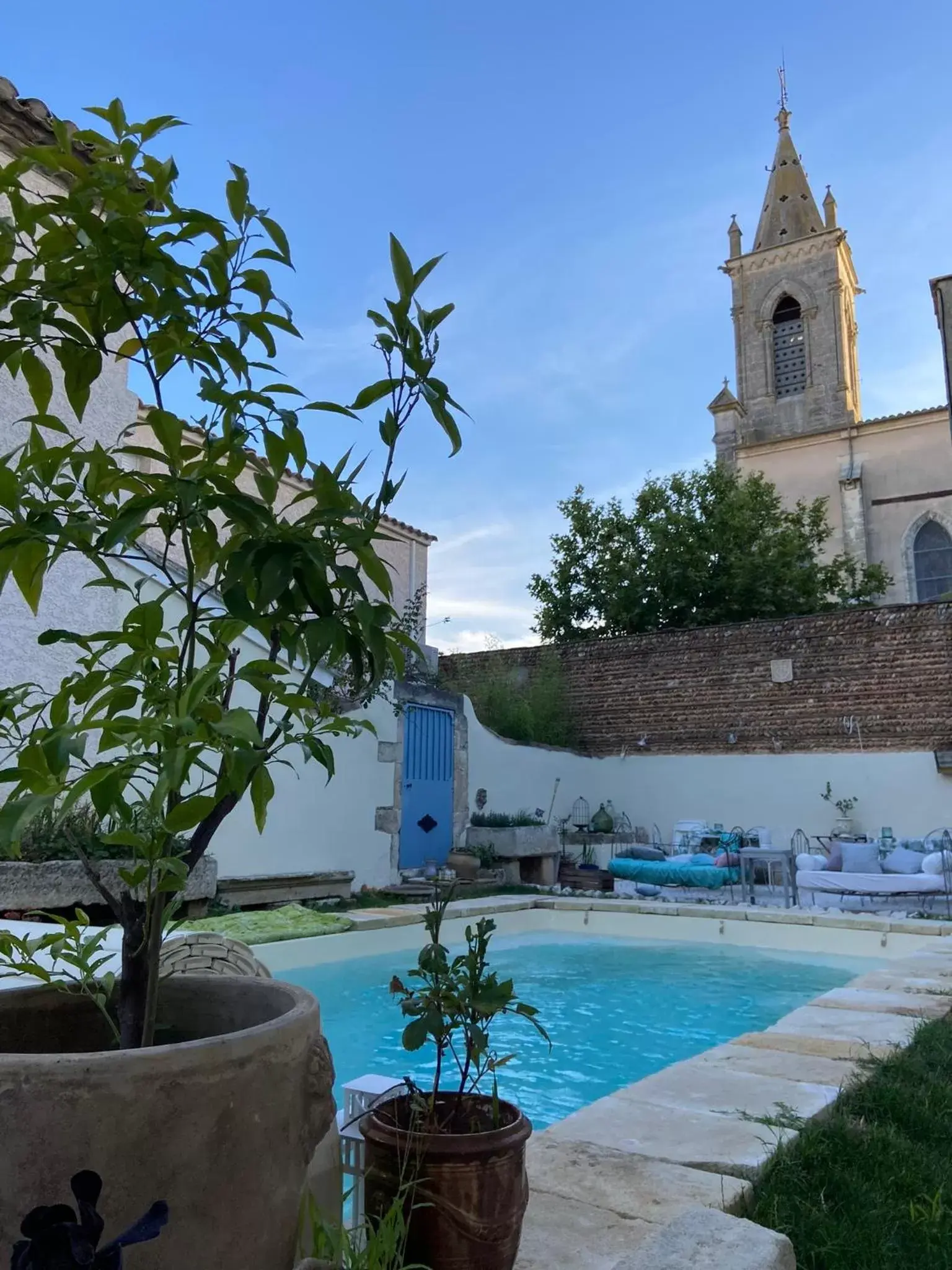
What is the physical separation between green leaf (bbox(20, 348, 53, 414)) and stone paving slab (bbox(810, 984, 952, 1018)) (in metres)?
4.31

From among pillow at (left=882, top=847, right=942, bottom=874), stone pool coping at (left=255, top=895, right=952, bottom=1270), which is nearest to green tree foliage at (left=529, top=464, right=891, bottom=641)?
pillow at (left=882, top=847, right=942, bottom=874)

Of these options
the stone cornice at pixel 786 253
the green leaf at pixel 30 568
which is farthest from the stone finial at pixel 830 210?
the green leaf at pixel 30 568

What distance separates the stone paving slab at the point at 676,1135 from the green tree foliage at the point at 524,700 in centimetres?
1012

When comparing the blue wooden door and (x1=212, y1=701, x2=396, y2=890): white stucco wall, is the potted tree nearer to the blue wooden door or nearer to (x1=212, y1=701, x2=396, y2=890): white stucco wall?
(x1=212, y1=701, x2=396, y2=890): white stucco wall

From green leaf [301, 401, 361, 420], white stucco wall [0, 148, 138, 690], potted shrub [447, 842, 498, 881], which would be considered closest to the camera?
green leaf [301, 401, 361, 420]

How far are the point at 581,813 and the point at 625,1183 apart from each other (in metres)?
11.3

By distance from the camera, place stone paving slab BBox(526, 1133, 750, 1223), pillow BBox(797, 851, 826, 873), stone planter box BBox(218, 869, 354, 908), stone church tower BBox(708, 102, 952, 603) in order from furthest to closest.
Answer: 1. stone church tower BBox(708, 102, 952, 603)
2. pillow BBox(797, 851, 826, 873)
3. stone planter box BBox(218, 869, 354, 908)
4. stone paving slab BBox(526, 1133, 750, 1223)

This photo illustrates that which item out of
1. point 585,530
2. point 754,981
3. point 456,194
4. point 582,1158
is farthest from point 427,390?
point 585,530

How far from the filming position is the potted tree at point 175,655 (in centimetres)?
93

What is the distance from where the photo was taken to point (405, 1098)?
163cm

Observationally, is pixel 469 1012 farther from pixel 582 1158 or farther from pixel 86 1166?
pixel 582 1158

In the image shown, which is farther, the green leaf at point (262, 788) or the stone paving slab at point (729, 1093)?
the stone paving slab at point (729, 1093)

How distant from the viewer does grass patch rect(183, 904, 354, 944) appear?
6199 millimetres

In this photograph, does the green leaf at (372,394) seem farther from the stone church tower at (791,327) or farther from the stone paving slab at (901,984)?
the stone church tower at (791,327)
